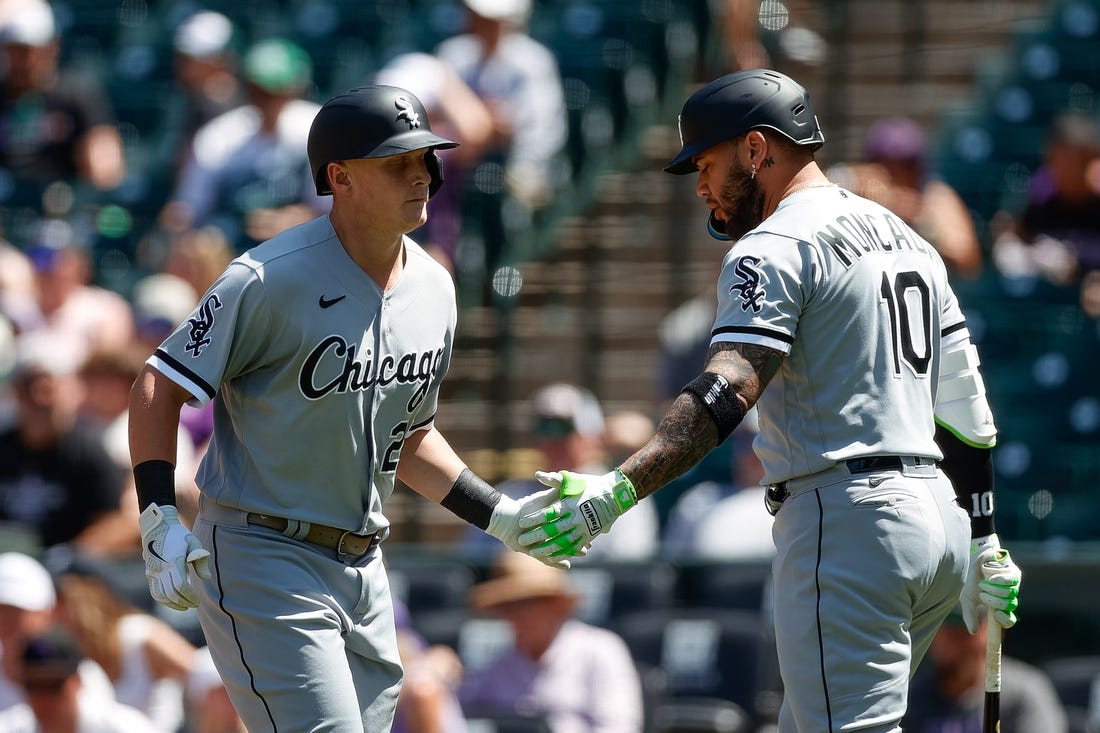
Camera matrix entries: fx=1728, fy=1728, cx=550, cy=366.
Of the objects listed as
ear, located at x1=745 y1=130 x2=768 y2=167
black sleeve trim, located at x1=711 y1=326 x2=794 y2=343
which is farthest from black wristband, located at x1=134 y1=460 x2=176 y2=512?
ear, located at x1=745 y1=130 x2=768 y2=167

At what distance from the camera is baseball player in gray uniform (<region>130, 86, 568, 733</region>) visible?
161 inches

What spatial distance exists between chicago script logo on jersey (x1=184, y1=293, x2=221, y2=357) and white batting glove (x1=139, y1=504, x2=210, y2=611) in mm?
385

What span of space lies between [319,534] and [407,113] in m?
1.06

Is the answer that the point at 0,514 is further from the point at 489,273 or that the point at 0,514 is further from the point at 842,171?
the point at 842,171

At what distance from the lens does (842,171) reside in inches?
361

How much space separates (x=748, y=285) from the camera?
4020mm

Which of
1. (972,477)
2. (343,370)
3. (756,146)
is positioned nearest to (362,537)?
(343,370)

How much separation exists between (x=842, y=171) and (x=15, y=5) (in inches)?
204

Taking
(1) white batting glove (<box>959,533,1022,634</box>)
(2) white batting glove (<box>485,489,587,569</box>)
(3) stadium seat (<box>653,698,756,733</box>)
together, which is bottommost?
(3) stadium seat (<box>653,698,756,733</box>)

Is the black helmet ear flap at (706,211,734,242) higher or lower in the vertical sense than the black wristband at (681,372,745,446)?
higher

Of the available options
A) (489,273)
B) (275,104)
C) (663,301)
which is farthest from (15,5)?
(663,301)

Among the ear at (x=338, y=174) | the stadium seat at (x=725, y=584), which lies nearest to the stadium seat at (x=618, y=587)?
the stadium seat at (x=725, y=584)

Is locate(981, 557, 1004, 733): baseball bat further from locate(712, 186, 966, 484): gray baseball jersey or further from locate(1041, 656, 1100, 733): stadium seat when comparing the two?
locate(1041, 656, 1100, 733): stadium seat

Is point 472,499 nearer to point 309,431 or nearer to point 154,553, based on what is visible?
point 309,431
